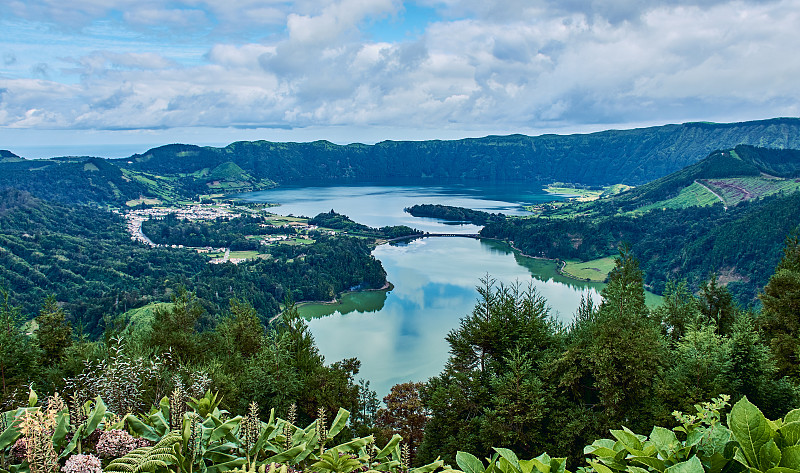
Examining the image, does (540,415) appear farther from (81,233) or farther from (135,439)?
(81,233)

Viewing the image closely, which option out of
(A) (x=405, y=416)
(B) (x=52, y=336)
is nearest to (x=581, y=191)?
(A) (x=405, y=416)

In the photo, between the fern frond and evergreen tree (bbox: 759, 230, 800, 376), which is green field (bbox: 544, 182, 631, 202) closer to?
evergreen tree (bbox: 759, 230, 800, 376)

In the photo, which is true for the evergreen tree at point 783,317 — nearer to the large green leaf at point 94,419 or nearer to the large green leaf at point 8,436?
the large green leaf at point 94,419

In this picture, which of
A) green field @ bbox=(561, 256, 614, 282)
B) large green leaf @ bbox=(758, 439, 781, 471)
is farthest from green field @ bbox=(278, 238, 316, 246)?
large green leaf @ bbox=(758, 439, 781, 471)

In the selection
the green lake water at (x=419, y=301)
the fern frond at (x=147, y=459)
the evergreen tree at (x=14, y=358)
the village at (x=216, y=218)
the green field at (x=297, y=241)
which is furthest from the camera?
the green field at (x=297, y=241)

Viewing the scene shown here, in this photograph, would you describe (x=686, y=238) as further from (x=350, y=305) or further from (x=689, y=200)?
(x=350, y=305)

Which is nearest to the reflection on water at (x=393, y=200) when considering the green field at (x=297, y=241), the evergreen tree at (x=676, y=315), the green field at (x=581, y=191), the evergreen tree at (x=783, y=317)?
the green field at (x=581, y=191)
